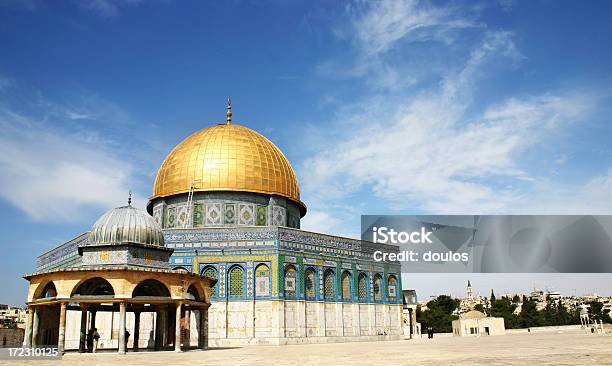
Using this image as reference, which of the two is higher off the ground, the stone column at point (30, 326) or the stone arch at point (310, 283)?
the stone arch at point (310, 283)

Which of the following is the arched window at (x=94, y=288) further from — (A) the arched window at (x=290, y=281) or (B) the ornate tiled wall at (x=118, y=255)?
(A) the arched window at (x=290, y=281)

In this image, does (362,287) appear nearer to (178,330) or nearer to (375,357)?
(178,330)

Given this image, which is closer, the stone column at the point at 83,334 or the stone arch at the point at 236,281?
the stone column at the point at 83,334

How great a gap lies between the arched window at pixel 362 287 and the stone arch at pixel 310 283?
3.16 metres

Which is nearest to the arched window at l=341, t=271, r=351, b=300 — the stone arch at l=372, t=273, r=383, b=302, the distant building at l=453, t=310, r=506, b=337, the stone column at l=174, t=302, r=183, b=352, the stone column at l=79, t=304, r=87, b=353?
the stone arch at l=372, t=273, r=383, b=302

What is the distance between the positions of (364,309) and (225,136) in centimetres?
1221

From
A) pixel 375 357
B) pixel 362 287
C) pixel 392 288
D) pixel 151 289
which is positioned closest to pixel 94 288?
pixel 151 289

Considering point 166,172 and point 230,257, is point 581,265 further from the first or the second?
point 166,172

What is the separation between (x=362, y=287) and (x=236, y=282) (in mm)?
7465

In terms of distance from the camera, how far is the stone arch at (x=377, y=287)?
32772mm

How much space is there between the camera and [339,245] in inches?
1240

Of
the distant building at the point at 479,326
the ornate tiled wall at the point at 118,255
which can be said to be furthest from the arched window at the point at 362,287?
the distant building at the point at 479,326

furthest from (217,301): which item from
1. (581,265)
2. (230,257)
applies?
(581,265)

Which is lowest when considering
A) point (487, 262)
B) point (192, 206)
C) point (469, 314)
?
point (469, 314)
